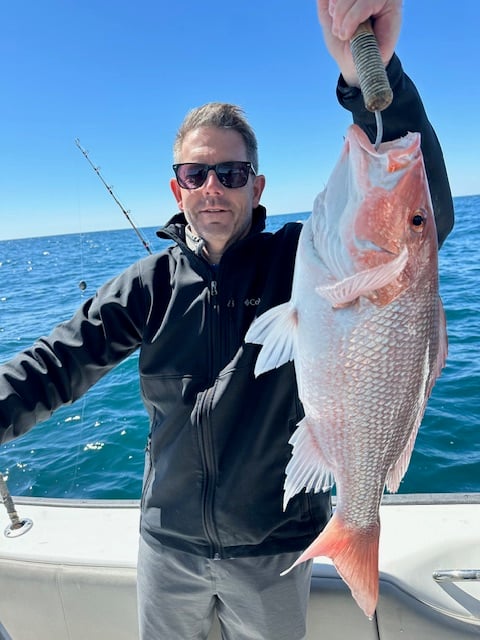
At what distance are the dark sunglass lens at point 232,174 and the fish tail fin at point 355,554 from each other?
1.24 metres

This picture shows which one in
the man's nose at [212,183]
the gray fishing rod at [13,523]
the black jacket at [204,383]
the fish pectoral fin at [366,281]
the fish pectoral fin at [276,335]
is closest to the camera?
the fish pectoral fin at [366,281]

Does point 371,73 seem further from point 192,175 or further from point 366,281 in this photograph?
point 192,175

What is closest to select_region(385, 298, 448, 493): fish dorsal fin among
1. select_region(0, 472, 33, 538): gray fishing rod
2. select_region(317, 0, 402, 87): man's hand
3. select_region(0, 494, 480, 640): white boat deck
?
select_region(317, 0, 402, 87): man's hand

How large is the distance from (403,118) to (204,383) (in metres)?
1.11

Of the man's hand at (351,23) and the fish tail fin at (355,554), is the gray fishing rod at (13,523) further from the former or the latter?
the man's hand at (351,23)

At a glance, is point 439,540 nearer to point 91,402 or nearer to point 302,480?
point 302,480

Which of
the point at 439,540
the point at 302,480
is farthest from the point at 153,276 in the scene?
the point at 439,540

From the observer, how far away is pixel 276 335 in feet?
4.56

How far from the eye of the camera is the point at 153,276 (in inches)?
75.1

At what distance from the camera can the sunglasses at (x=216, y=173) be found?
5.88 feet

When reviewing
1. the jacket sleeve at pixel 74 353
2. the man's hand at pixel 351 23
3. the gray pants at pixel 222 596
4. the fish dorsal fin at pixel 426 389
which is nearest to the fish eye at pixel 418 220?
the fish dorsal fin at pixel 426 389

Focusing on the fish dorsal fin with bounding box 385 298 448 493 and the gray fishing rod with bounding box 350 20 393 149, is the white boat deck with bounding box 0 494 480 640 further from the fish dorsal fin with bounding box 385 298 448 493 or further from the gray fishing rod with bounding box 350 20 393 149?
the gray fishing rod with bounding box 350 20 393 149

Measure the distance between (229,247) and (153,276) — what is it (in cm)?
33

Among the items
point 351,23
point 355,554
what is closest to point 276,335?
point 355,554
